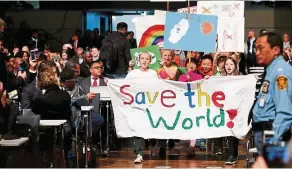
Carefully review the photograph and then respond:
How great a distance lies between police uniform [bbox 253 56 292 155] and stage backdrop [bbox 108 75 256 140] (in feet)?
17.8

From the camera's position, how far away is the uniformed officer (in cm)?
801

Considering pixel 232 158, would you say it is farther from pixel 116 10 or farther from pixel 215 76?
pixel 116 10

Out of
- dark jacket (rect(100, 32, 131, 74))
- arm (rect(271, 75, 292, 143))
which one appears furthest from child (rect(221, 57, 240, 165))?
arm (rect(271, 75, 292, 143))

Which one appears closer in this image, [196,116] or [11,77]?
[196,116]

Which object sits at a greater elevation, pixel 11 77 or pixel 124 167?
pixel 11 77

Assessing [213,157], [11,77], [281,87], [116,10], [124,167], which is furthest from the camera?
[116,10]

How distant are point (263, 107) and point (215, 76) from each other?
5.64 meters

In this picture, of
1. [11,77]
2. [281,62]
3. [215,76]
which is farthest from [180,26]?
[281,62]

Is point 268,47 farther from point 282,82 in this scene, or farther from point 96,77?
point 96,77

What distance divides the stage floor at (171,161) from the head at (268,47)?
210 inches

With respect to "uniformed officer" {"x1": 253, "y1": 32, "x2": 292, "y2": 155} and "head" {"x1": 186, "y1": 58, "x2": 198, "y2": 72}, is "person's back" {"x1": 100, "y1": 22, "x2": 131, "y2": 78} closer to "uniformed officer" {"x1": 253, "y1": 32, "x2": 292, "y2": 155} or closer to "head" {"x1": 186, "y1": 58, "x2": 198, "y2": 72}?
"head" {"x1": 186, "y1": 58, "x2": 198, "y2": 72}

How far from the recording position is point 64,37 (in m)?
29.1

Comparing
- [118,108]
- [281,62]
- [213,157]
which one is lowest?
[213,157]

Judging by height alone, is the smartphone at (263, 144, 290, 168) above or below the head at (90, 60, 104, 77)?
below
